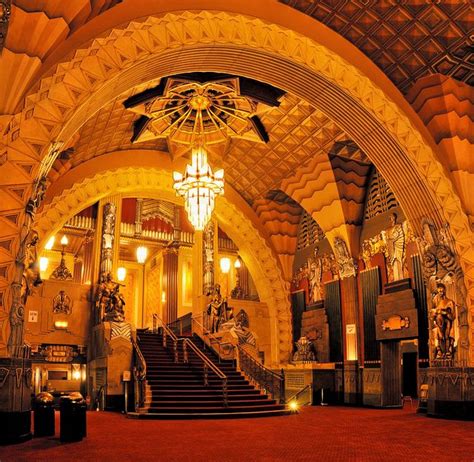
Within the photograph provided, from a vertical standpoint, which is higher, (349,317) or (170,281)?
(170,281)

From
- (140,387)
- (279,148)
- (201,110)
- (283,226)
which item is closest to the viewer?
(140,387)

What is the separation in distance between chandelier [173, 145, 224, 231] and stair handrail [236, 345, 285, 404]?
12.4 feet

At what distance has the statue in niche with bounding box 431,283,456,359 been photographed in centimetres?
1070

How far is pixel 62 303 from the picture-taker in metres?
16.2

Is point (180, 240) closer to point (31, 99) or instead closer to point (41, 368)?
point (41, 368)

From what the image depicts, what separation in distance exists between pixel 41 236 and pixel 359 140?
9.06 meters

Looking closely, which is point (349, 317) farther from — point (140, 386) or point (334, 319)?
point (140, 386)

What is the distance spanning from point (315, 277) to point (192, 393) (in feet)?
24.3

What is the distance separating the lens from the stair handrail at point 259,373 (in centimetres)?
1276

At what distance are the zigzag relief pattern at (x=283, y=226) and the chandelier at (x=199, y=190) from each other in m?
6.08

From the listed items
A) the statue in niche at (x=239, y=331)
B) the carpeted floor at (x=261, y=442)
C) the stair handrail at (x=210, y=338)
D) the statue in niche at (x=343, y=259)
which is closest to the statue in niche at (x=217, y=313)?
the statue in niche at (x=239, y=331)

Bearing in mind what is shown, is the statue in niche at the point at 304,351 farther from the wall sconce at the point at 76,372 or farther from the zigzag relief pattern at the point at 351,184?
the wall sconce at the point at 76,372

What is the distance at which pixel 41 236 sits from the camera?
14836 millimetres

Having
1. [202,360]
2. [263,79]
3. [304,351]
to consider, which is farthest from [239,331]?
[263,79]
